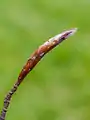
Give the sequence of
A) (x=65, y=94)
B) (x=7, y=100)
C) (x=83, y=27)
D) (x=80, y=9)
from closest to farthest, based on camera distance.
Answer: (x=7, y=100), (x=65, y=94), (x=83, y=27), (x=80, y=9)

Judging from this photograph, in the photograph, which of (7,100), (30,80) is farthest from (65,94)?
(7,100)

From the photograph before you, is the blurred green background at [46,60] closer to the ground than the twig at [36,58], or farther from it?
farther from it

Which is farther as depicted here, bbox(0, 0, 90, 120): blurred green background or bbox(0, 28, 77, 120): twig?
bbox(0, 0, 90, 120): blurred green background

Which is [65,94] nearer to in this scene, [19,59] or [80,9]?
[19,59]

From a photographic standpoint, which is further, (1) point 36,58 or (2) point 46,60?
(2) point 46,60

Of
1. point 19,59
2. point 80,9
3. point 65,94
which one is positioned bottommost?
point 65,94

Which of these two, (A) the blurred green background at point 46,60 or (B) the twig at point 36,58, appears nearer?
(B) the twig at point 36,58

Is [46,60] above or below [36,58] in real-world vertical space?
above

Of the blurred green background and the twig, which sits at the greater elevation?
the blurred green background
